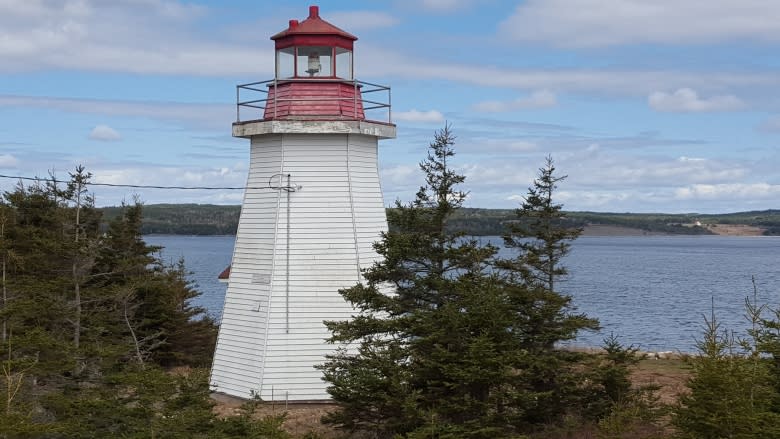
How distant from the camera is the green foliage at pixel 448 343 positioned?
42.1 feet

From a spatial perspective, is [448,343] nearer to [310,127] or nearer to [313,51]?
[310,127]

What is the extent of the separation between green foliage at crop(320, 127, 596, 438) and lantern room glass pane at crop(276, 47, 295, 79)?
13.1 feet

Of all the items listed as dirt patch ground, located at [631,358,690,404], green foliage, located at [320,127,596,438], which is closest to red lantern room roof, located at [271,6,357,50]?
green foliage, located at [320,127,596,438]

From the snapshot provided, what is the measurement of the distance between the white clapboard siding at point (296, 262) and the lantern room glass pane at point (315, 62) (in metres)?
1.22

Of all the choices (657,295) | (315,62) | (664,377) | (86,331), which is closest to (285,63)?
(315,62)

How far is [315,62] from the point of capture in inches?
685

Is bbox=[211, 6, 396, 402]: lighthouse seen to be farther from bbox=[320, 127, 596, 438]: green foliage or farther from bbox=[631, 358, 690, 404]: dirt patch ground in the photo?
bbox=[631, 358, 690, 404]: dirt patch ground

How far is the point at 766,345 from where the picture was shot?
12.4 metres

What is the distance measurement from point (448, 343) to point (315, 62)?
22.4 ft

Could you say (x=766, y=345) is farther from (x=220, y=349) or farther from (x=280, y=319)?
(x=220, y=349)

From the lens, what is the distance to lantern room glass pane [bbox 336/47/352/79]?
17.4 meters

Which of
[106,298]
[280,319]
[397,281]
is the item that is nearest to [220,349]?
[280,319]

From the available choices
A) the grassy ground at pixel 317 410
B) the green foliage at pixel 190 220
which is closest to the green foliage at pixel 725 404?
the grassy ground at pixel 317 410

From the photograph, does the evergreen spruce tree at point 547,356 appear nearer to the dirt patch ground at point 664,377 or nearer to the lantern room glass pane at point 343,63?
the dirt patch ground at point 664,377
